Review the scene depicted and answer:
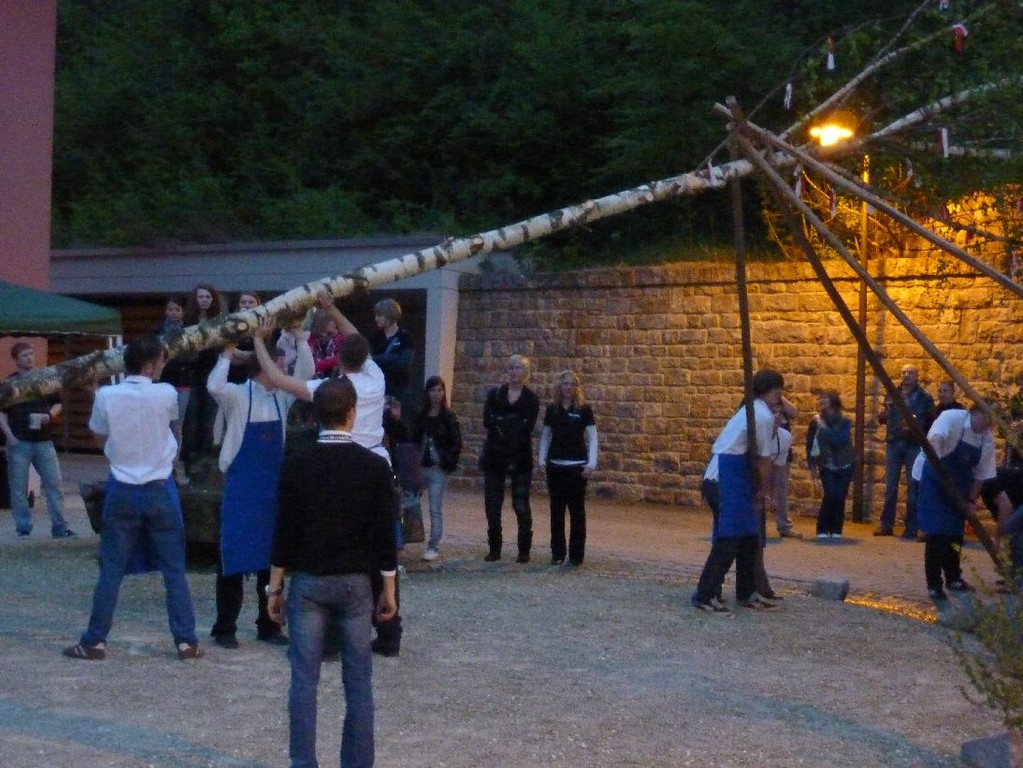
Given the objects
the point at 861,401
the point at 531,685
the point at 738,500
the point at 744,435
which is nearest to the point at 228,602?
the point at 531,685

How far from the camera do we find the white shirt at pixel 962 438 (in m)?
10.5

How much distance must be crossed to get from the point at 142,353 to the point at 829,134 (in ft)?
16.4

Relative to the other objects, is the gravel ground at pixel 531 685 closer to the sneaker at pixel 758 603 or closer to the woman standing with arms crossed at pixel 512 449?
the sneaker at pixel 758 603

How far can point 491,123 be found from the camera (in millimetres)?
23828

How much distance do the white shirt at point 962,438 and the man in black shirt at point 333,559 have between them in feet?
20.5

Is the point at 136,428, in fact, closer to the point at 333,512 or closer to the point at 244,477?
the point at 244,477

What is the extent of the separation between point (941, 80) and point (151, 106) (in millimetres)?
22051

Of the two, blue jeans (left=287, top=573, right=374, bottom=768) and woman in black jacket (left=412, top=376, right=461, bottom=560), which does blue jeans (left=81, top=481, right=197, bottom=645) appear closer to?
blue jeans (left=287, top=573, right=374, bottom=768)

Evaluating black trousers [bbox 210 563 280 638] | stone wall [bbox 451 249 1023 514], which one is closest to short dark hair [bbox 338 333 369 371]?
black trousers [bbox 210 563 280 638]

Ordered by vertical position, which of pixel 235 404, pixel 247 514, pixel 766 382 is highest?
pixel 766 382

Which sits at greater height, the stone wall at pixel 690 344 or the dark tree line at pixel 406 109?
the dark tree line at pixel 406 109

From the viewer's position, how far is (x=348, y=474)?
5.39 meters

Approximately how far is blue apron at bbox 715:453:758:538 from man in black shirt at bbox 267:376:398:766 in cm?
474

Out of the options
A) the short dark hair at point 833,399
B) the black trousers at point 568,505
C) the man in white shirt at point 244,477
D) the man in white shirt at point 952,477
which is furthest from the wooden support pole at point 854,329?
the short dark hair at point 833,399
